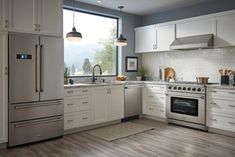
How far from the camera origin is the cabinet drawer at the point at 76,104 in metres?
4.43

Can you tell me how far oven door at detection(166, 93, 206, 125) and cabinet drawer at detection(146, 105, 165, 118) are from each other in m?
0.19

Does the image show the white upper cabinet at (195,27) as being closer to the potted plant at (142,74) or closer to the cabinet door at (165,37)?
the cabinet door at (165,37)

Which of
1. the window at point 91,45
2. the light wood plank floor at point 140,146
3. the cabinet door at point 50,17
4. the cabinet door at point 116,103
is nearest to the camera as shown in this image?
the light wood plank floor at point 140,146

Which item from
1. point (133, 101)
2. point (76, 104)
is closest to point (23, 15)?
point (76, 104)

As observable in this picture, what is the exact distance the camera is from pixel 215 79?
16.9 ft

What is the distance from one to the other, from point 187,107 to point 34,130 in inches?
123

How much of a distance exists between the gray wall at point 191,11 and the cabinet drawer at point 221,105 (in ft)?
6.74

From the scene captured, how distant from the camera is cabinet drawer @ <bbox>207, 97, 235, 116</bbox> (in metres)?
4.28

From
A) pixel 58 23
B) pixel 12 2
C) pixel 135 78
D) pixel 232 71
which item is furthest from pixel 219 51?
pixel 12 2

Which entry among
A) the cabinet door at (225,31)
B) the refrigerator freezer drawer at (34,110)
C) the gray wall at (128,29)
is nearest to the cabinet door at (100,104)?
the refrigerator freezer drawer at (34,110)

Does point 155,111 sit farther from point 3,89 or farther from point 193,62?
point 3,89

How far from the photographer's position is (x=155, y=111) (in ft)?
18.6

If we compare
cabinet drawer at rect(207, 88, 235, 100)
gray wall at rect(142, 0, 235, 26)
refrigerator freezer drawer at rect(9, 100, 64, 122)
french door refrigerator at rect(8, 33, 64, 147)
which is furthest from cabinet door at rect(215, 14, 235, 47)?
refrigerator freezer drawer at rect(9, 100, 64, 122)

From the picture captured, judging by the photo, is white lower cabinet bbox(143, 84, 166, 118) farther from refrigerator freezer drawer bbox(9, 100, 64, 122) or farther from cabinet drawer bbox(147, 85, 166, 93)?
refrigerator freezer drawer bbox(9, 100, 64, 122)
